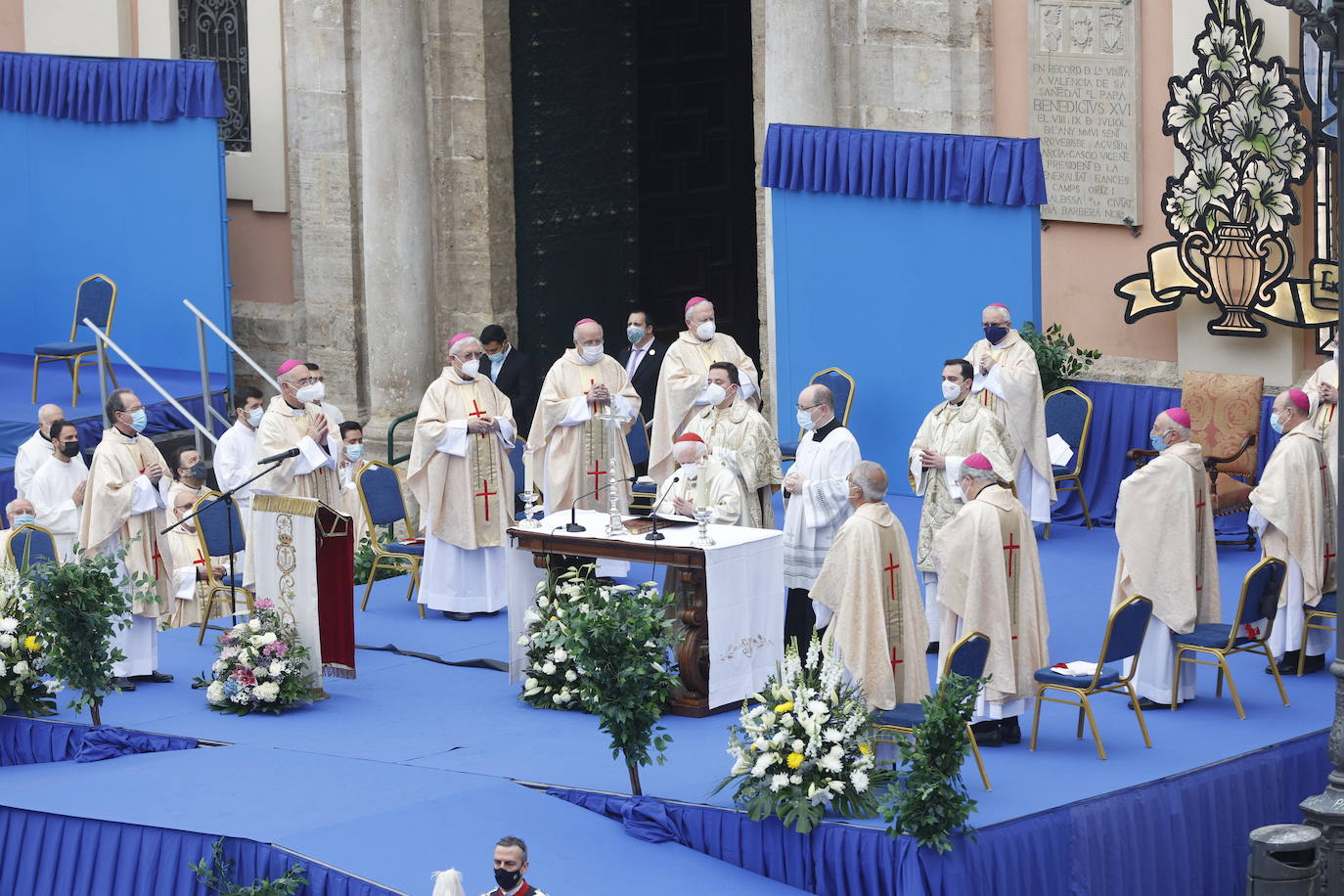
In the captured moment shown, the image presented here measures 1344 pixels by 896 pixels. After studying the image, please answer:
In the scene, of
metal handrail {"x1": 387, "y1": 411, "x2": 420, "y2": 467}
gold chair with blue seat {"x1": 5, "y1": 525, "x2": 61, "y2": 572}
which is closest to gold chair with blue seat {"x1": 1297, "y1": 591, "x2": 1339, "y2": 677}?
gold chair with blue seat {"x1": 5, "y1": 525, "x2": 61, "y2": 572}

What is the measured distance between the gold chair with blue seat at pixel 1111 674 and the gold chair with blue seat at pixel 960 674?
51 centimetres

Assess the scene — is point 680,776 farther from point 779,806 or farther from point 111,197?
point 111,197

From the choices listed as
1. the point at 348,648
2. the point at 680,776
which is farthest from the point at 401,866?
the point at 348,648

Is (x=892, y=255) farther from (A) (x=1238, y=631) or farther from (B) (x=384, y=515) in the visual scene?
(A) (x=1238, y=631)

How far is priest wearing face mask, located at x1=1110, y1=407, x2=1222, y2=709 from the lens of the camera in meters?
11.5

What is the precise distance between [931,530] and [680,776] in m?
3.04

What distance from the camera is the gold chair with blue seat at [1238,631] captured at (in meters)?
11.2

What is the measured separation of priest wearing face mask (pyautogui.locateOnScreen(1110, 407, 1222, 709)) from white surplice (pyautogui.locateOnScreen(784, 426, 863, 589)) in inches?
55.8

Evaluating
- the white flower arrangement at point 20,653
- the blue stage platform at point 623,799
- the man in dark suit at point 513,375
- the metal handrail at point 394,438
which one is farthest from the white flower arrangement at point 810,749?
the metal handrail at point 394,438

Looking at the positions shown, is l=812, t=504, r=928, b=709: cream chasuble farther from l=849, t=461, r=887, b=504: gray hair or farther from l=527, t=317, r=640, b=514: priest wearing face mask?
l=527, t=317, r=640, b=514: priest wearing face mask

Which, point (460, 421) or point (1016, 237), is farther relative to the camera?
point (1016, 237)

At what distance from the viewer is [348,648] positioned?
1224 centimetres

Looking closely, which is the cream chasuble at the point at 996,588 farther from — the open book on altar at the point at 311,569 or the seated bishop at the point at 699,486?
the open book on altar at the point at 311,569

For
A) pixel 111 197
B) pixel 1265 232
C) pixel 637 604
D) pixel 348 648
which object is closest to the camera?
pixel 637 604
